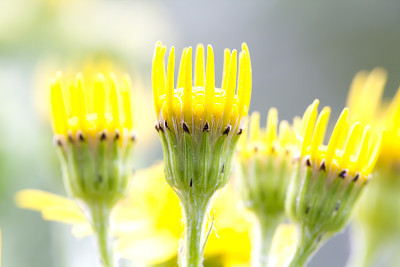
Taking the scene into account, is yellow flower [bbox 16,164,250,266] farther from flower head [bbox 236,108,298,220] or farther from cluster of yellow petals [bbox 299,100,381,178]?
cluster of yellow petals [bbox 299,100,381,178]

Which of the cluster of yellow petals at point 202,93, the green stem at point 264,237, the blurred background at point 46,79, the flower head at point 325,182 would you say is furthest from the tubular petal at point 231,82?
the blurred background at point 46,79

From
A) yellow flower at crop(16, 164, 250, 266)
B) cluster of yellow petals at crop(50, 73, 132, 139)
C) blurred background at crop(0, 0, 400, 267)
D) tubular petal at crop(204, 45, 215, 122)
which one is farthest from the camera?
blurred background at crop(0, 0, 400, 267)

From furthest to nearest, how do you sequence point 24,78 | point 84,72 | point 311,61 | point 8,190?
point 311,61 → point 24,78 → point 8,190 → point 84,72

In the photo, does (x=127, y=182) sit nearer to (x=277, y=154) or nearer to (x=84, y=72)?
(x=277, y=154)

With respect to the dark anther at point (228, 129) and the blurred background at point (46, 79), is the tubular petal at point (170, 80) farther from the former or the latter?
the blurred background at point (46, 79)

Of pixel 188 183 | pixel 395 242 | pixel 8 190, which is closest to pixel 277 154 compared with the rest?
pixel 188 183

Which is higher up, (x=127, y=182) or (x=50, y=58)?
(x=50, y=58)

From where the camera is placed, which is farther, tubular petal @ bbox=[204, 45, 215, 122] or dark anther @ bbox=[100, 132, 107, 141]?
dark anther @ bbox=[100, 132, 107, 141]

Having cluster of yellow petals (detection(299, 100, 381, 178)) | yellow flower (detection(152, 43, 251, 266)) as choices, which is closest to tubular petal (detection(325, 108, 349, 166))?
cluster of yellow petals (detection(299, 100, 381, 178))
